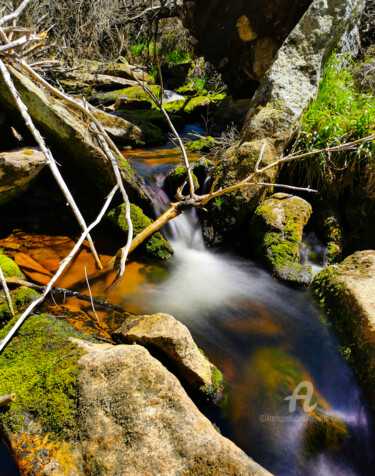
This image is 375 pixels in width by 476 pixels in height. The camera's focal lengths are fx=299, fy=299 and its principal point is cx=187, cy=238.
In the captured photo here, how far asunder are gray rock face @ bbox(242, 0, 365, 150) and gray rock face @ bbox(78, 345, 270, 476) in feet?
11.9

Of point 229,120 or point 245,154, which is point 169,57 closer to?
point 229,120

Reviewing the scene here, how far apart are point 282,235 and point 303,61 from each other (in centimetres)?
297

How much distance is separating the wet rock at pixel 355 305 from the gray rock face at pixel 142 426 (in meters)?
1.39

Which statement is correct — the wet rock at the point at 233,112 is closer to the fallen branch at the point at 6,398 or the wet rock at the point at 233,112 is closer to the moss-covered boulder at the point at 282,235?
the moss-covered boulder at the point at 282,235

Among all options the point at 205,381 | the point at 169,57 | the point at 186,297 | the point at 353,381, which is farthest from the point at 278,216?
the point at 169,57

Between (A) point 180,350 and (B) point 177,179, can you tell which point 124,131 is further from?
(A) point 180,350

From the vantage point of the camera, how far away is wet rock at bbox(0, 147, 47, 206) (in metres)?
3.23

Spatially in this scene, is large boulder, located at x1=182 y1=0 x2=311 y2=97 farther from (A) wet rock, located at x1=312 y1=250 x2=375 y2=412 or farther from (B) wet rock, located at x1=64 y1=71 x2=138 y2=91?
(A) wet rock, located at x1=312 y1=250 x2=375 y2=412

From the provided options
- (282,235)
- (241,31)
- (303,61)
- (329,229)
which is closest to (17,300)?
(282,235)

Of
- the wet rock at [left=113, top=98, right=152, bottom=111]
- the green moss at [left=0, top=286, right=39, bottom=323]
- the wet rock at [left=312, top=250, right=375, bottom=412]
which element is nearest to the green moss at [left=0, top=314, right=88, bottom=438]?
the green moss at [left=0, top=286, right=39, bottom=323]

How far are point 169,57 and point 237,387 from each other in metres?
12.8

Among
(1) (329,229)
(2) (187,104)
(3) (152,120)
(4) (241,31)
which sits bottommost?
(1) (329,229)

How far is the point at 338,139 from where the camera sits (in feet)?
12.5

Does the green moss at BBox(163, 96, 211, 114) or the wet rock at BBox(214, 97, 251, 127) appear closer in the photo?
the wet rock at BBox(214, 97, 251, 127)
